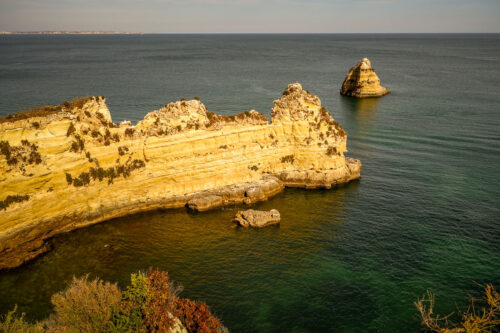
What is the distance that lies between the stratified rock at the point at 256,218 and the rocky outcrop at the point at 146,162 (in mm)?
4286

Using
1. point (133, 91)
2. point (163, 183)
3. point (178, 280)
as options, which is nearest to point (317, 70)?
point (133, 91)

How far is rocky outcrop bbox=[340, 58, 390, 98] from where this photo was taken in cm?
9994

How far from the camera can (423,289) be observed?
26.6 meters

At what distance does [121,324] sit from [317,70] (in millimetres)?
145335

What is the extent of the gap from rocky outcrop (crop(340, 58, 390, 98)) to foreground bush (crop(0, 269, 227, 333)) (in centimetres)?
9372

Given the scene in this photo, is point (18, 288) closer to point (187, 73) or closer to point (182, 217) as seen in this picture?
point (182, 217)

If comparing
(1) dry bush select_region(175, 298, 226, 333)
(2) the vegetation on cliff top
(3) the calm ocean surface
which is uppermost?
(2) the vegetation on cliff top

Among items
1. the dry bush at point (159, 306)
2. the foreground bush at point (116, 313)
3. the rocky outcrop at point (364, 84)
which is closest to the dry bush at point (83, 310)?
Answer: the foreground bush at point (116, 313)

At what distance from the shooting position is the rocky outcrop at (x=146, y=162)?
31156 mm

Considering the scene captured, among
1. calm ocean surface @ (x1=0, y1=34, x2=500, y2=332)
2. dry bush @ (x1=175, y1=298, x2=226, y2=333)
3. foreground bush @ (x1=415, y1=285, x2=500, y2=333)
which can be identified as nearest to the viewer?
dry bush @ (x1=175, y1=298, x2=226, y2=333)

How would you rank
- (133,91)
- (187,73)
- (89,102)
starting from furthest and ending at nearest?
1. (187,73)
2. (133,91)
3. (89,102)

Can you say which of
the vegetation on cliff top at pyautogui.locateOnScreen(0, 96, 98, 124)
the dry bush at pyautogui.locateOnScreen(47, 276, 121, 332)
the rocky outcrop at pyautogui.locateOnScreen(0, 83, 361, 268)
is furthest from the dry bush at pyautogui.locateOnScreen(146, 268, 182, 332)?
the vegetation on cliff top at pyautogui.locateOnScreen(0, 96, 98, 124)

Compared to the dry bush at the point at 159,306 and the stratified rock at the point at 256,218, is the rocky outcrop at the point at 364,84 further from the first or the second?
the dry bush at the point at 159,306

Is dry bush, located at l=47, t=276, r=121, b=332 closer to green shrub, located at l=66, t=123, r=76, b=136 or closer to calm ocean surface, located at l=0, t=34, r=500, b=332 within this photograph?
calm ocean surface, located at l=0, t=34, r=500, b=332
